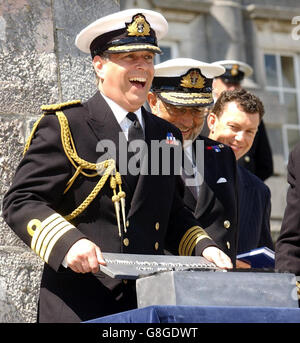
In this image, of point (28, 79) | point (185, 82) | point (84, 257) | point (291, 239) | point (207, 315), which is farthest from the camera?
point (185, 82)

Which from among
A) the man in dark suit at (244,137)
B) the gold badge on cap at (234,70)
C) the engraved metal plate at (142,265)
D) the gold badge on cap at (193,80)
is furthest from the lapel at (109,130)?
the gold badge on cap at (234,70)

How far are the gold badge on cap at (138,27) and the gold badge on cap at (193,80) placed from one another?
3.81 ft

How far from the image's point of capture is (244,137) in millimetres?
7395

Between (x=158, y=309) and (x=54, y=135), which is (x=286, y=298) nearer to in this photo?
(x=158, y=309)

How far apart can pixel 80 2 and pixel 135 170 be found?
1.45 m

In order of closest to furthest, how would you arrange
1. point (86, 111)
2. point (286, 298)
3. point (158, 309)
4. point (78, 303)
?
1. point (158, 309)
2. point (286, 298)
3. point (78, 303)
4. point (86, 111)

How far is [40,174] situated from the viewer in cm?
522

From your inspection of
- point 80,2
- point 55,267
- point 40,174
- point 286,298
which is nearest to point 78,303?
point 55,267

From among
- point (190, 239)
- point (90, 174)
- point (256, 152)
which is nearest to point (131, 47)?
point (90, 174)

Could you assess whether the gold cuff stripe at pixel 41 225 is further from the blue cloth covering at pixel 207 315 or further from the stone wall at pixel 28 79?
the stone wall at pixel 28 79

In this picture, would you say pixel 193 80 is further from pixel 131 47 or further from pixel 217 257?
pixel 217 257

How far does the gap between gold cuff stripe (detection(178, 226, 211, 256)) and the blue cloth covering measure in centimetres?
92

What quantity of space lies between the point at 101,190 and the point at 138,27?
0.75 m

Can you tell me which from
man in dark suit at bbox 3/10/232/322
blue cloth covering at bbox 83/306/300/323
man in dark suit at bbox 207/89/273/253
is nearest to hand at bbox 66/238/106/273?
man in dark suit at bbox 3/10/232/322
